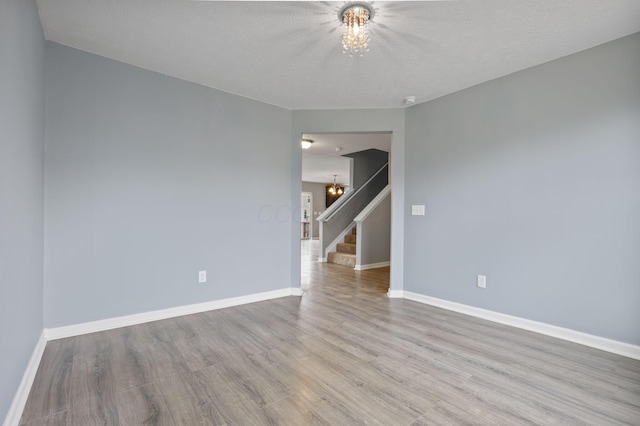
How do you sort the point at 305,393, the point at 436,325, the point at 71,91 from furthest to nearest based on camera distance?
the point at 436,325
the point at 71,91
the point at 305,393

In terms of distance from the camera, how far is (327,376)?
1.96 metres

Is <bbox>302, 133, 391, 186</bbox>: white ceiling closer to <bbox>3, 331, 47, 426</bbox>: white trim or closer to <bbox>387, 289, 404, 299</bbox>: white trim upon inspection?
<bbox>387, 289, 404, 299</bbox>: white trim

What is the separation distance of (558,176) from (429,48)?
5.10 feet

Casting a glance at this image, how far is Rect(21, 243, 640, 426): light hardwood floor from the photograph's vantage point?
62.7 inches

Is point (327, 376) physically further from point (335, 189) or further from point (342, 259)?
point (335, 189)

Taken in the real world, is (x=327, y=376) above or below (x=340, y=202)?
below

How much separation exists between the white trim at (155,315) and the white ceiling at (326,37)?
7.61 feet

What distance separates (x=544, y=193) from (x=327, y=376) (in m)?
2.41

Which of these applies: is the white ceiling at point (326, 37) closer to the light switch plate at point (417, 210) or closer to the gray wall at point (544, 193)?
the gray wall at point (544, 193)

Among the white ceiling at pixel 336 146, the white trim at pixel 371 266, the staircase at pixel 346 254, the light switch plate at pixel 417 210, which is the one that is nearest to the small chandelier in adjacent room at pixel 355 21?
the white ceiling at pixel 336 146

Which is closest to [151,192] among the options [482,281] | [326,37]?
[326,37]

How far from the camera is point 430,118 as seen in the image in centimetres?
364

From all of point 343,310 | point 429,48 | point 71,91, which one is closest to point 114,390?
point 343,310

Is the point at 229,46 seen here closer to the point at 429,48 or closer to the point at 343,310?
the point at 429,48
